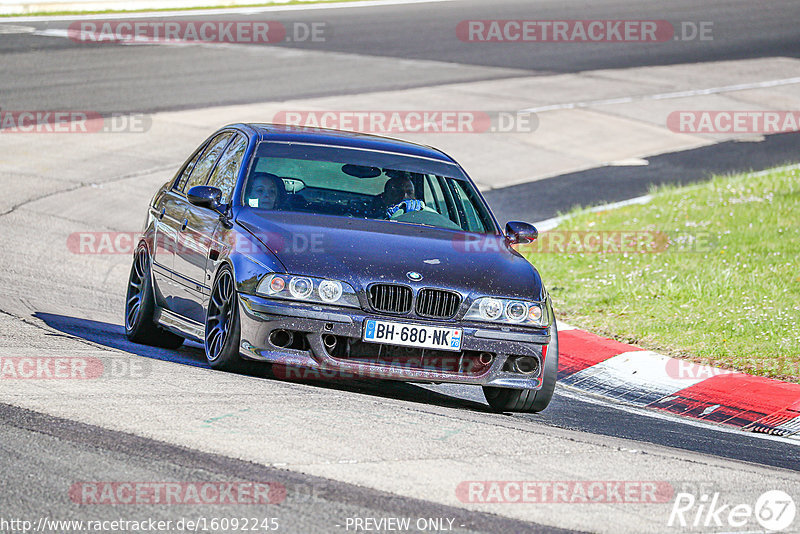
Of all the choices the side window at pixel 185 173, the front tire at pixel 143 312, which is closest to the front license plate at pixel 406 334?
the front tire at pixel 143 312

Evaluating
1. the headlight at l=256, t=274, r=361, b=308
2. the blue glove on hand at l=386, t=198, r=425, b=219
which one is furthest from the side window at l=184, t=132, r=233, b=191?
the headlight at l=256, t=274, r=361, b=308

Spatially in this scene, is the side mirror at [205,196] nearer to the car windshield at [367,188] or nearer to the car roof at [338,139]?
the car windshield at [367,188]

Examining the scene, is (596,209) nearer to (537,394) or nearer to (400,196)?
(400,196)

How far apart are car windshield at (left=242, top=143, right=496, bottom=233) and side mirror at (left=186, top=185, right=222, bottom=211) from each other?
193 mm

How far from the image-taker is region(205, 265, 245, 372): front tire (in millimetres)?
7207

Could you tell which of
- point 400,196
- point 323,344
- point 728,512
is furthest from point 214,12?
point 728,512

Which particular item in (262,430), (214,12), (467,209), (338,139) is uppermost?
(214,12)

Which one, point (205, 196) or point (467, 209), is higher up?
point (205, 196)

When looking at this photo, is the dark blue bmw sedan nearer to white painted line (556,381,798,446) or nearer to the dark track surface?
white painted line (556,381,798,446)

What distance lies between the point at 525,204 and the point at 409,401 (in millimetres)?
9173

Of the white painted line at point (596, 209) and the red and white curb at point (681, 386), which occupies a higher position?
the white painted line at point (596, 209)

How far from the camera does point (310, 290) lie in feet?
23.1

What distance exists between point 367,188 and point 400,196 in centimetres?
40

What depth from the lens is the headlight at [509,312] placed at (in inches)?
285
